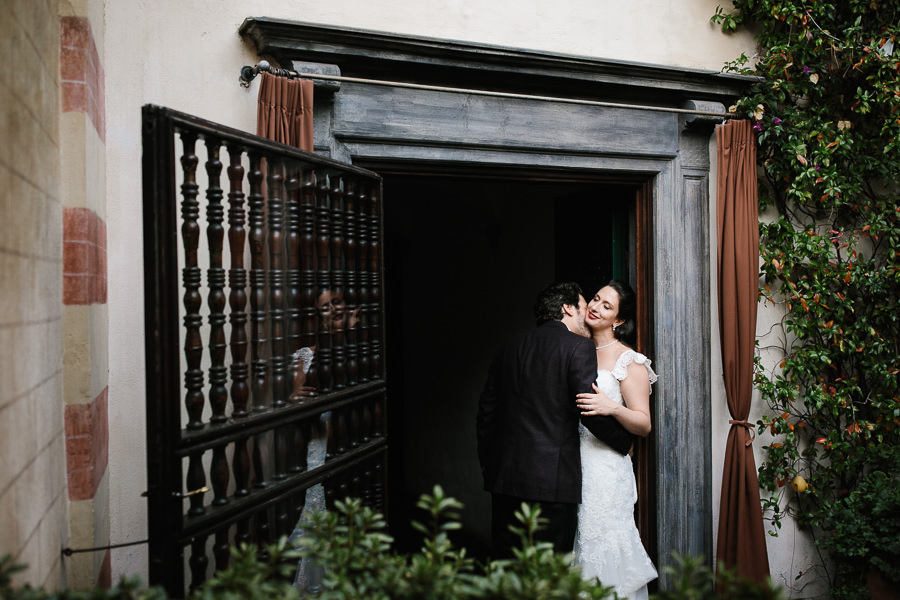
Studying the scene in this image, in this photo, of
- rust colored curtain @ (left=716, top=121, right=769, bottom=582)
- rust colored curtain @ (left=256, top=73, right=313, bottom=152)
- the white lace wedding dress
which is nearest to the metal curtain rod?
rust colored curtain @ (left=256, top=73, right=313, bottom=152)

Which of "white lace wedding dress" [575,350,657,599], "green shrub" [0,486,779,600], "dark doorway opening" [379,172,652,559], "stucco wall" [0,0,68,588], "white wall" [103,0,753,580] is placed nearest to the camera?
"green shrub" [0,486,779,600]

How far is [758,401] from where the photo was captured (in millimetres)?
4129

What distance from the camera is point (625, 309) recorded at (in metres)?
3.89

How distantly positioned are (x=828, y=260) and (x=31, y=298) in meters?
3.88

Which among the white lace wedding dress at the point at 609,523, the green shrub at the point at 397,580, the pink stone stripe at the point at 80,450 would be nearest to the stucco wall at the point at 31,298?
the pink stone stripe at the point at 80,450

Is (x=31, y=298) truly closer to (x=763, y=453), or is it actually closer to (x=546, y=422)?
(x=546, y=422)

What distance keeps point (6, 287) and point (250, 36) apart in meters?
1.86

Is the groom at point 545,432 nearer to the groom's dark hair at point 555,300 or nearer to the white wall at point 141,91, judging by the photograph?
the groom's dark hair at point 555,300

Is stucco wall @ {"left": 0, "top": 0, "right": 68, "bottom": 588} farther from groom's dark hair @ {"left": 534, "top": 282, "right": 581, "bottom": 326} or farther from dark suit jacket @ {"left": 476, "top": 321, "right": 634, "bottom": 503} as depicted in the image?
groom's dark hair @ {"left": 534, "top": 282, "right": 581, "bottom": 326}

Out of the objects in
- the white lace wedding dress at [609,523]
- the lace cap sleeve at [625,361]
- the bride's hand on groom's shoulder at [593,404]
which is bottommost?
the white lace wedding dress at [609,523]

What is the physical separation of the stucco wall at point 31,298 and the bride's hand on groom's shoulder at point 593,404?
83.6 inches

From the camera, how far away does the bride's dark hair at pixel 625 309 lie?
3.88 m

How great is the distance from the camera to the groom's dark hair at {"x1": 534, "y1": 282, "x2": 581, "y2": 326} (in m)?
3.71

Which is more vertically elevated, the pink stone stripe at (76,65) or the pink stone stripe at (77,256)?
the pink stone stripe at (76,65)
